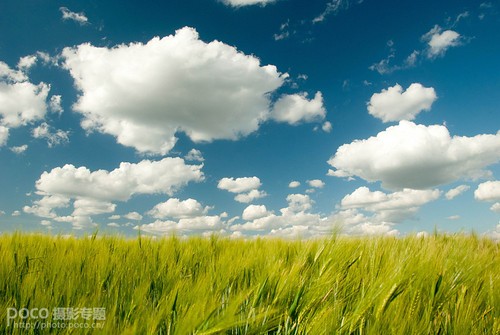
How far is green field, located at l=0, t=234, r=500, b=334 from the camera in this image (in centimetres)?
156

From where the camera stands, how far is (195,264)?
2.88m

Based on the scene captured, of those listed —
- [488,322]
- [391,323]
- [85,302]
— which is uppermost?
[85,302]

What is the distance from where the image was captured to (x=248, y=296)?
1.96 m

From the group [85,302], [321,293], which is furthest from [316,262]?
[85,302]

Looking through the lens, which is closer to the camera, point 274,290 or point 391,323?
point 391,323

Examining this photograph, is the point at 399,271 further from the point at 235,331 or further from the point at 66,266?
the point at 66,266

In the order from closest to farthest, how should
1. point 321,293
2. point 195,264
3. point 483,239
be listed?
point 321,293 → point 195,264 → point 483,239

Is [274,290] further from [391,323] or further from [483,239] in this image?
[483,239]

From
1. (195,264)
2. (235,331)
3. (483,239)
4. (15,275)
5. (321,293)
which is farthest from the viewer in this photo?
(483,239)

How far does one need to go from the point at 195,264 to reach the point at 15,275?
4.10ft

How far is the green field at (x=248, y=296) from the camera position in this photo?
1.56 meters

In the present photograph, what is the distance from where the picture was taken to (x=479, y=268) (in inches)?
98.7

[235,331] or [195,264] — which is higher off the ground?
[195,264]

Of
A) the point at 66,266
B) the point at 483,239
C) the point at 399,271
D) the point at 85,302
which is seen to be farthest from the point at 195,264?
the point at 483,239
